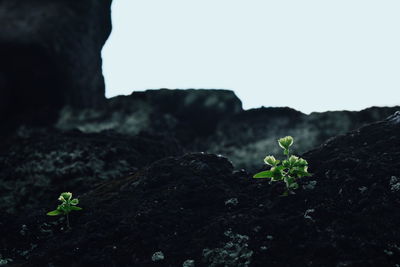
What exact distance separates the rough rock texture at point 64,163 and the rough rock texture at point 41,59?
3.96 metres

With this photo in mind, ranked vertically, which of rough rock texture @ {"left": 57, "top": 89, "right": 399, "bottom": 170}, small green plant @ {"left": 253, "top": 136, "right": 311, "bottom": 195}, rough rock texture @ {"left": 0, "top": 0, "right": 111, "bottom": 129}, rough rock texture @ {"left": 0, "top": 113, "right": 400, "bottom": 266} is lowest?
rough rock texture @ {"left": 0, "top": 113, "right": 400, "bottom": 266}

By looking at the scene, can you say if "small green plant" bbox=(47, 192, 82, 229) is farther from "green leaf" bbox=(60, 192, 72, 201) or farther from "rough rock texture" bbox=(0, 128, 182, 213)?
"rough rock texture" bbox=(0, 128, 182, 213)

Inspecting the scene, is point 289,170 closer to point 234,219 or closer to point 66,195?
point 234,219

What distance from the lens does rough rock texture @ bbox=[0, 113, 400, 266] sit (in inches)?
213

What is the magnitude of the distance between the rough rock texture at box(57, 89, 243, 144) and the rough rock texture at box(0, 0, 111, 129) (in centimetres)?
→ 106

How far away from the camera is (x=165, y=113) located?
16.5m

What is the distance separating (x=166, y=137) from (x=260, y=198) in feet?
22.5

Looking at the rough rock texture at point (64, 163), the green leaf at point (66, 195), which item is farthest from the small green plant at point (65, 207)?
the rough rock texture at point (64, 163)

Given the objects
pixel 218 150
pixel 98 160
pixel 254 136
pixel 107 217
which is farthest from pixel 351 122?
pixel 107 217

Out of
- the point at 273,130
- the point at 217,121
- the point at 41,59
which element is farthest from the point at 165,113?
the point at 41,59

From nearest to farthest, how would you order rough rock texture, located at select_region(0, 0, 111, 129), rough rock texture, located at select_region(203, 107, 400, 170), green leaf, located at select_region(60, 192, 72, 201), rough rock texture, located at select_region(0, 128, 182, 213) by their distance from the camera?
green leaf, located at select_region(60, 192, 72, 201)
rough rock texture, located at select_region(0, 128, 182, 213)
rough rock texture, located at select_region(203, 107, 400, 170)
rough rock texture, located at select_region(0, 0, 111, 129)

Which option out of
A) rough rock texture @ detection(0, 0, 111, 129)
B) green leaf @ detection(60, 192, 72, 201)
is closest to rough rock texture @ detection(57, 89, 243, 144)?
rough rock texture @ detection(0, 0, 111, 129)

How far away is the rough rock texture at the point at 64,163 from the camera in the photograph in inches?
407

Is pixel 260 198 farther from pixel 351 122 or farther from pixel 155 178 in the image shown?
pixel 351 122
